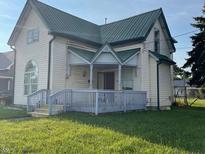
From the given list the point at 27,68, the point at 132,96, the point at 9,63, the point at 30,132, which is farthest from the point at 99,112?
the point at 9,63

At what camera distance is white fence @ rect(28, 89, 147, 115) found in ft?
42.0

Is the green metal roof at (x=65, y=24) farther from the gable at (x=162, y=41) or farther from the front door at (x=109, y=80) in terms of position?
the gable at (x=162, y=41)

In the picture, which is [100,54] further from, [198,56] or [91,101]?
[198,56]

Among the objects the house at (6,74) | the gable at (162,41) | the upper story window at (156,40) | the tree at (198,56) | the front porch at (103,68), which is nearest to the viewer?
the front porch at (103,68)

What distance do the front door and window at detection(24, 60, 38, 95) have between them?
5.22 metres

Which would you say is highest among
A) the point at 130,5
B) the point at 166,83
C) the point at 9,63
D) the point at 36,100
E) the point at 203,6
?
the point at 203,6

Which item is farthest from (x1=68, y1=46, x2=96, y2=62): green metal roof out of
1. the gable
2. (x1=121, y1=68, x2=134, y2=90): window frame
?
the gable

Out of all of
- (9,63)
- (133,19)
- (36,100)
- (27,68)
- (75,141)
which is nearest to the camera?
(75,141)

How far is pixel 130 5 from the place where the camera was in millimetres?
16562

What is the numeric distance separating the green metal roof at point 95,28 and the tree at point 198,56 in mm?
4278

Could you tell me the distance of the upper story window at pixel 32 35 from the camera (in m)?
17.1

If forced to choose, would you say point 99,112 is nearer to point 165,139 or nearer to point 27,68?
point 165,139

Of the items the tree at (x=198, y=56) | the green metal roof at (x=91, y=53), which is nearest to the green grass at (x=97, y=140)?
the green metal roof at (x=91, y=53)

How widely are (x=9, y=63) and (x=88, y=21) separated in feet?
49.3
